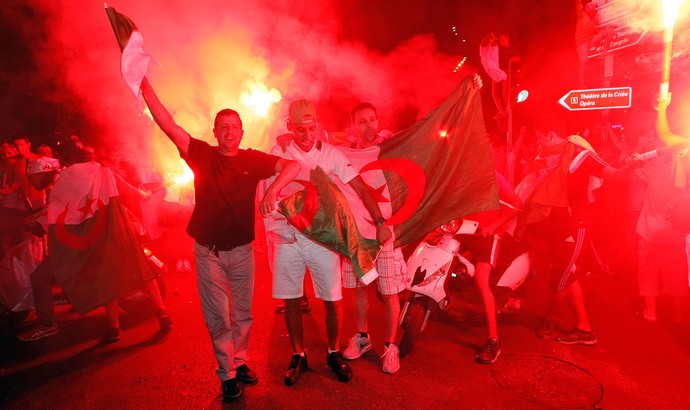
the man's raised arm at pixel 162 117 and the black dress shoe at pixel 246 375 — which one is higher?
the man's raised arm at pixel 162 117

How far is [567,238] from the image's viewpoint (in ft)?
14.8

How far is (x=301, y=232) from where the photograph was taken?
3584 millimetres

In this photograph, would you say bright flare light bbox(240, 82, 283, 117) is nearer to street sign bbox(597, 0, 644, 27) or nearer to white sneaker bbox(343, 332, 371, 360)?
street sign bbox(597, 0, 644, 27)

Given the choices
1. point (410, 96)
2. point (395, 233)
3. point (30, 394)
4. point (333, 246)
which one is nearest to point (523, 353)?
point (395, 233)

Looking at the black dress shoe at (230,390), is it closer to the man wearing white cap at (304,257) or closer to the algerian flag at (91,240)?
the man wearing white cap at (304,257)

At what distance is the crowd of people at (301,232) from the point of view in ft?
11.2

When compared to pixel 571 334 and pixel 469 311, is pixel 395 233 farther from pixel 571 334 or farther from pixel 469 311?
pixel 571 334

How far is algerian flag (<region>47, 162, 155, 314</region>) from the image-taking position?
14.9 feet

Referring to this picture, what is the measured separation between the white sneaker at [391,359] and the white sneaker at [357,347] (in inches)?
13.3

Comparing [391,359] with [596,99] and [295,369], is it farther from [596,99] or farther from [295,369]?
[596,99]

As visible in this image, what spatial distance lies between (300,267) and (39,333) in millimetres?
3599

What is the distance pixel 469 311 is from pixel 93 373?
4.13m

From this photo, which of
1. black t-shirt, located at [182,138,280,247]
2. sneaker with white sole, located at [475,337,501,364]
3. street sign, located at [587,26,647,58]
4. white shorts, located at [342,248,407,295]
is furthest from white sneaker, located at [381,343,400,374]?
street sign, located at [587,26,647,58]

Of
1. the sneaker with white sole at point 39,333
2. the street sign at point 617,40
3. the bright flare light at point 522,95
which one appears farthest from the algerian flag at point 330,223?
the bright flare light at point 522,95
